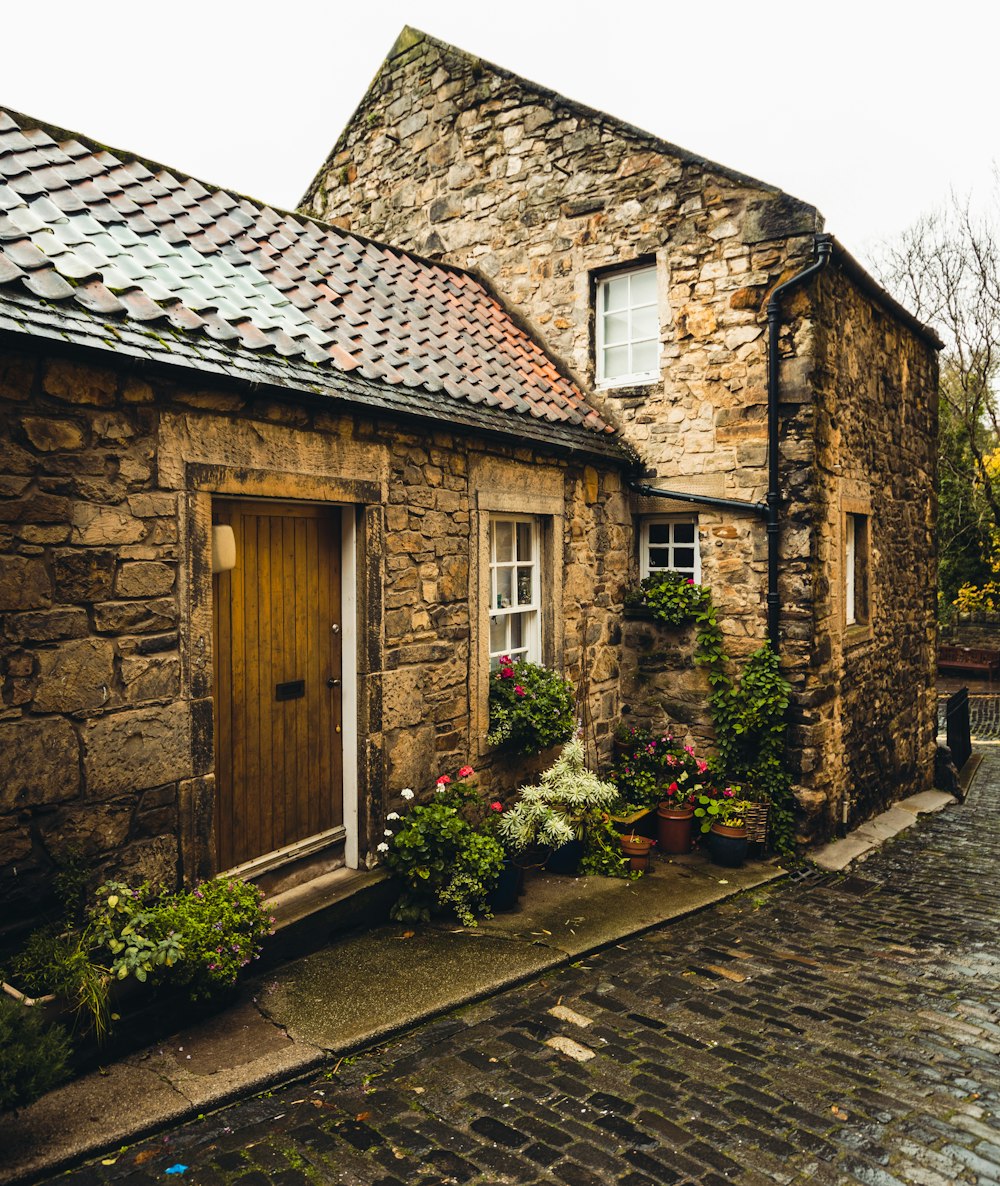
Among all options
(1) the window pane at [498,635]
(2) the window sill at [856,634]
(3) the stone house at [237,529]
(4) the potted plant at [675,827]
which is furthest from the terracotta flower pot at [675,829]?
(2) the window sill at [856,634]

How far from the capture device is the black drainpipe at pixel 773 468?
758 cm

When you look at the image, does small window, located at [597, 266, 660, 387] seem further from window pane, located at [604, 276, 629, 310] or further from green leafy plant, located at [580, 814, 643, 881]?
green leafy plant, located at [580, 814, 643, 881]

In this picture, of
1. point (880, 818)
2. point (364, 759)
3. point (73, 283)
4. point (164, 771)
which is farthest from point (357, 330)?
point (880, 818)

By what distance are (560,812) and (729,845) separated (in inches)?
66.7

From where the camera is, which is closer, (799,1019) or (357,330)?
(799,1019)

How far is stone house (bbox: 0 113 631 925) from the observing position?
3883mm

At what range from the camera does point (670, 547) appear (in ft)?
28.1

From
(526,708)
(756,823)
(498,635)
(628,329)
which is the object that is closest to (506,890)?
(526,708)

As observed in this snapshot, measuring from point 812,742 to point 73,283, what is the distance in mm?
6624

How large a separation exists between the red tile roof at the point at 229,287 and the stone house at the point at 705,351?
926 millimetres

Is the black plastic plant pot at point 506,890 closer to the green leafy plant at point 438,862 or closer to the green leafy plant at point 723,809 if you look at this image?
the green leafy plant at point 438,862

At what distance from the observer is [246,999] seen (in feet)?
14.4

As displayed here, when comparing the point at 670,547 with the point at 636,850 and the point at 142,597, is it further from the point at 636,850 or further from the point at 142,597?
the point at 142,597

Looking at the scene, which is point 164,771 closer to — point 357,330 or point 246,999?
point 246,999
